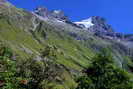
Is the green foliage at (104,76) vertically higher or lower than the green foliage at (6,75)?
higher

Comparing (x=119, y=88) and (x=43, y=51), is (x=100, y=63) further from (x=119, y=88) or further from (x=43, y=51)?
(x=43, y=51)

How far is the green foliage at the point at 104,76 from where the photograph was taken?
1358 inches

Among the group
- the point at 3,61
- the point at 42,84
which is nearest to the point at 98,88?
the point at 42,84

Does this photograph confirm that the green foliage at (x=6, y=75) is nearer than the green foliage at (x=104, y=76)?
Yes

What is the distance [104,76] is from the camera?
34594 mm

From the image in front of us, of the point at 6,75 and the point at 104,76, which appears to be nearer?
the point at 6,75

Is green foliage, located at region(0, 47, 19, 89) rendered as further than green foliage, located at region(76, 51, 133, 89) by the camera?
No

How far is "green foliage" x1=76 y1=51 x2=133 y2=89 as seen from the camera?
34.5m

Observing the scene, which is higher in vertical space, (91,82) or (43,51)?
(43,51)

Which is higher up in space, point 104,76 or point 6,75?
point 104,76

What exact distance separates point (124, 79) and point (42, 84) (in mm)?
9959

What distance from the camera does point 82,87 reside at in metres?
35.0

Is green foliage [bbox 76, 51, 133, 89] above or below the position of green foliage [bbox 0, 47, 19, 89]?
above

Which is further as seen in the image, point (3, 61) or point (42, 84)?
point (42, 84)
